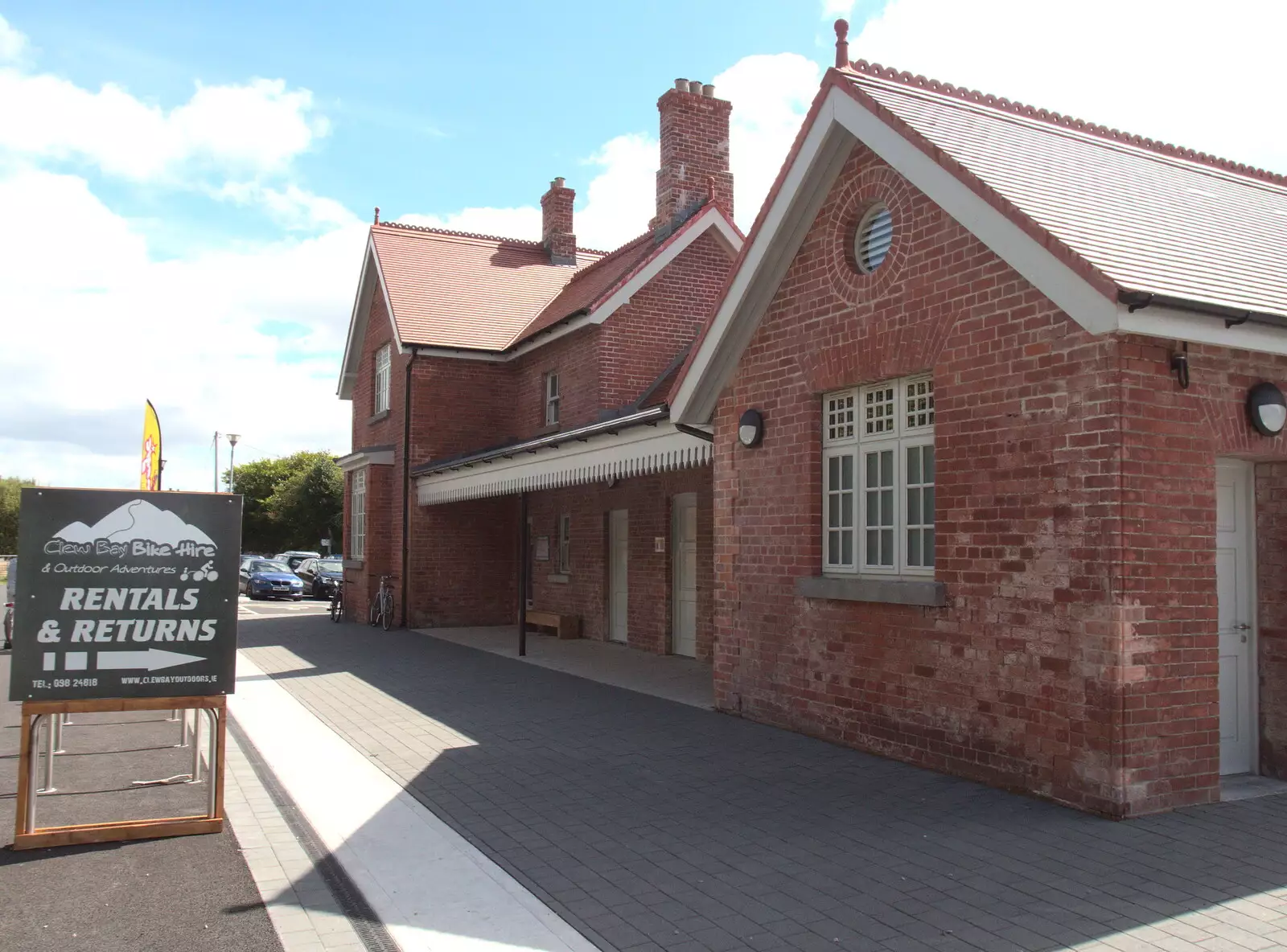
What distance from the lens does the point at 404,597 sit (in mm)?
19734

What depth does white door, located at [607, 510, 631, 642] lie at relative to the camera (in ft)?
54.3

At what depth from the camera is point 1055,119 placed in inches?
369

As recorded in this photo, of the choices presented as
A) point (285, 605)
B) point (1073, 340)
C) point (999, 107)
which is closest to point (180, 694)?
point (1073, 340)

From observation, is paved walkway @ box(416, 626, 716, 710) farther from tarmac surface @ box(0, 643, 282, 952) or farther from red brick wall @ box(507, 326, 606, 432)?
tarmac surface @ box(0, 643, 282, 952)

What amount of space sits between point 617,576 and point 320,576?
18.3m

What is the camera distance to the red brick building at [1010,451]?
6.15m

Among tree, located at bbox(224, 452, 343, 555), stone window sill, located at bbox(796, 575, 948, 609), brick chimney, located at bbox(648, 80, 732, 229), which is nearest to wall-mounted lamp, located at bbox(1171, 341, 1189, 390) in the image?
stone window sill, located at bbox(796, 575, 948, 609)

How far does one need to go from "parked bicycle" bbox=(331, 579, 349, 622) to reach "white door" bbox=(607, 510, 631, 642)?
7.85 meters

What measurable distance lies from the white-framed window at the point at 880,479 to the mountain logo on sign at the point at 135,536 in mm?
4696

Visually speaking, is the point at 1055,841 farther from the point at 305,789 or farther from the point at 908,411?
the point at 305,789

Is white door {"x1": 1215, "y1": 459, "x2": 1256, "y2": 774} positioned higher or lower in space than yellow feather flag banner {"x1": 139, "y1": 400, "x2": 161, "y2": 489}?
lower

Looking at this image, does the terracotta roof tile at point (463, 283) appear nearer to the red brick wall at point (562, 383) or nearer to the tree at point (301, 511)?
the red brick wall at point (562, 383)

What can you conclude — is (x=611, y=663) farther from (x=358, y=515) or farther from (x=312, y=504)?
(x=312, y=504)

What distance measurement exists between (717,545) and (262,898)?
560 cm
